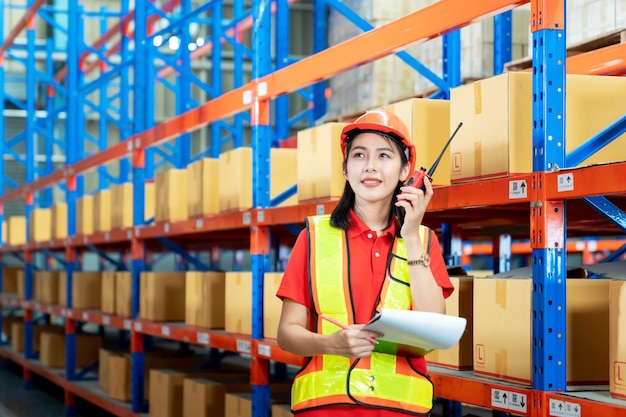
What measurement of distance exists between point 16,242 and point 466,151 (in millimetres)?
11258

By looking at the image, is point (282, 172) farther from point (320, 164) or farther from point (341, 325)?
point (341, 325)

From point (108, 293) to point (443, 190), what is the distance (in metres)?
5.90

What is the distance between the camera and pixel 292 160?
6516 millimetres

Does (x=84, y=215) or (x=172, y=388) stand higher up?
(x=84, y=215)

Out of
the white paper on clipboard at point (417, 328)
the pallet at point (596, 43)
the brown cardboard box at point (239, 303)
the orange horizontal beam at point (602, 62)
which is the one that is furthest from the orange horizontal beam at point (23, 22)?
the white paper on clipboard at point (417, 328)

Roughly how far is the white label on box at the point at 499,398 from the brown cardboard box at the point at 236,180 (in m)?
2.84

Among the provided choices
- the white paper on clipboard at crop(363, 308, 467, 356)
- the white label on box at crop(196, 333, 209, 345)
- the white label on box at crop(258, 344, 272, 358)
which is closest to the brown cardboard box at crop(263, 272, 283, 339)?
the white label on box at crop(258, 344, 272, 358)

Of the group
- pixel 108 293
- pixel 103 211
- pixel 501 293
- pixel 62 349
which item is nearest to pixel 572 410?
pixel 501 293

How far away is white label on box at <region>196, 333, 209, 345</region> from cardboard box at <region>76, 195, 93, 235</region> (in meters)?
3.84

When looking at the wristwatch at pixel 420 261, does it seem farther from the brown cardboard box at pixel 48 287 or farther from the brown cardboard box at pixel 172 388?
the brown cardboard box at pixel 48 287

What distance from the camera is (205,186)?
23.1 feet

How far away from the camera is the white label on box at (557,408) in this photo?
3.40 m

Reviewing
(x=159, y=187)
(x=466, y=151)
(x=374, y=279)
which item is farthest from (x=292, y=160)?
(x=374, y=279)

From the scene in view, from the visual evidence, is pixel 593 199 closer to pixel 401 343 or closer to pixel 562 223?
pixel 562 223
